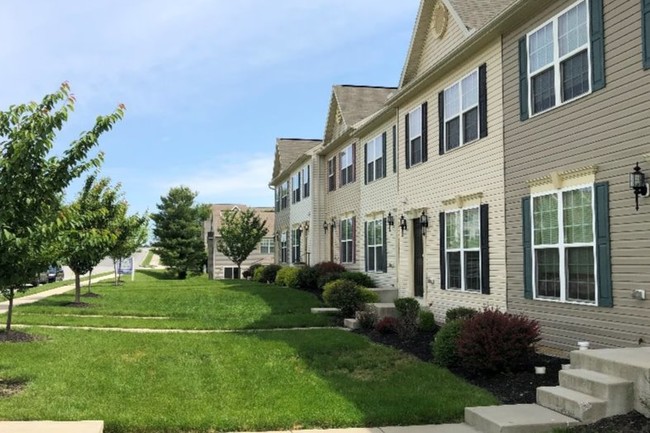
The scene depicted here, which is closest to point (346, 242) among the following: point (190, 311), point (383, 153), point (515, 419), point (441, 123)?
point (383, 153)

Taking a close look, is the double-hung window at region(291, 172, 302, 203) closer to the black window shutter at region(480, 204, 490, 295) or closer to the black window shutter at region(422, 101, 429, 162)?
A: the black window shutter at region(422, 101, 429, 162)

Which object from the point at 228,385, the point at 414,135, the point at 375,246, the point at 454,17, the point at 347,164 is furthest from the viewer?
the point at 347,164

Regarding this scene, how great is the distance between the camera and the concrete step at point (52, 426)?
5881 millimetres

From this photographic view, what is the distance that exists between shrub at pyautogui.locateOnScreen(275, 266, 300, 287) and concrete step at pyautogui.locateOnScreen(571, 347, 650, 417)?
18.3 meters

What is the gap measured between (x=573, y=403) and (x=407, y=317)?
6562mm

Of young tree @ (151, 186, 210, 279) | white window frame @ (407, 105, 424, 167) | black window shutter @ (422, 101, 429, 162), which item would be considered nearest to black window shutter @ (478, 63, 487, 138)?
black window shutter @ (422, 101, 429, 162)

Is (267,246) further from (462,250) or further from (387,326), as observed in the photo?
(462,250)

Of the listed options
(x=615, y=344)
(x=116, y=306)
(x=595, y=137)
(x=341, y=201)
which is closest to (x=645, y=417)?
(x=615, y=344)

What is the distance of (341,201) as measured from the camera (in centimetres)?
2394

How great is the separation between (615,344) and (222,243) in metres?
33.9

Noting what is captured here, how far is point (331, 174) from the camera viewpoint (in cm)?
2572

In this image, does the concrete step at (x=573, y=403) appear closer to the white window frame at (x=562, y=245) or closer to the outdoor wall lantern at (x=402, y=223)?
the white window frame at (x=562, y=245)

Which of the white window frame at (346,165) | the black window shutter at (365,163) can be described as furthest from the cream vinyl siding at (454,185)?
the white window frame at (346,165)

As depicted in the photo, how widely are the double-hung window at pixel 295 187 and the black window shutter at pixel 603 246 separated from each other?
2214cm
